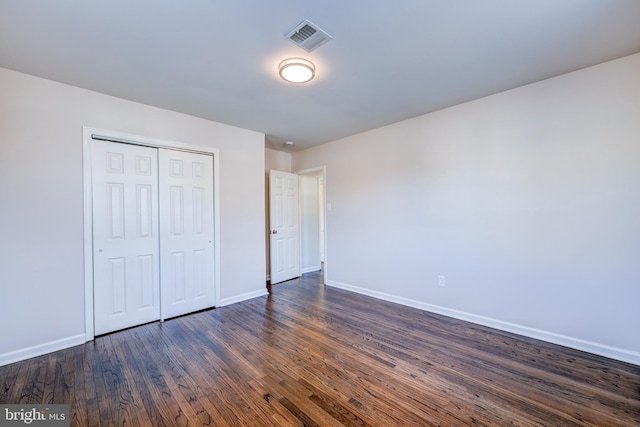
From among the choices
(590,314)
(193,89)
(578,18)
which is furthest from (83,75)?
(590,314)

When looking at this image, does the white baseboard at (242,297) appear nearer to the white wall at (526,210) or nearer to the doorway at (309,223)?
the doorway at (309,223)

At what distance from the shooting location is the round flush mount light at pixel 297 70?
2139 millimetres

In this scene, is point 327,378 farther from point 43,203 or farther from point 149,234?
point 43,203

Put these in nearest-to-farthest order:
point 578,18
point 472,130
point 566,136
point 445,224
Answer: point 578,18 < point 566,136 < point 472,130 < point 445,224

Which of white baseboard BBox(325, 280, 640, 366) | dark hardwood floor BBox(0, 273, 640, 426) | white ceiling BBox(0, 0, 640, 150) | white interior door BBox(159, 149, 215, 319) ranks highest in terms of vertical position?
white ceiling BBox(0, 0, 640, 150)

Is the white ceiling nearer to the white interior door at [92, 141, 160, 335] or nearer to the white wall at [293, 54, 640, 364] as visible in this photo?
the white wall at [293, 54, 640, 364]

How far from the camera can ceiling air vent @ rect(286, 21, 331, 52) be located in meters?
1.77

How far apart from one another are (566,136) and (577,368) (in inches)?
80.9

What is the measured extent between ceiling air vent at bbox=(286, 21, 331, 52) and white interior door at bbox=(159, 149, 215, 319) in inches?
86.5

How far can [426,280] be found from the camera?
3.38 m

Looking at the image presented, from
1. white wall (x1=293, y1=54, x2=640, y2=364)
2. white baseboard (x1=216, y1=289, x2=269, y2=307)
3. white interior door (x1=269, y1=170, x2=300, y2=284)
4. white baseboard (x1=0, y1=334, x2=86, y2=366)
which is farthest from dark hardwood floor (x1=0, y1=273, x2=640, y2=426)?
white interior door (x1=269, y1=170, x2=300, y2=284)

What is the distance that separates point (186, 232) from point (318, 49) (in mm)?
2673

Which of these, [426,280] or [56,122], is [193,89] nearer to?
[56,122]

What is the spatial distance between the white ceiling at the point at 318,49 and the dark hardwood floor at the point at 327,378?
259cm
